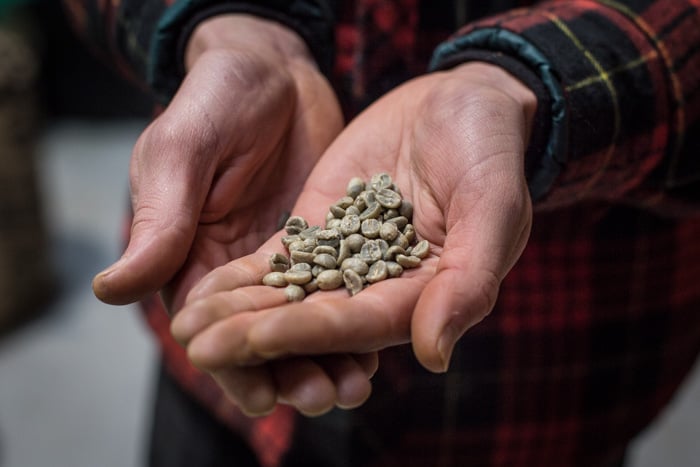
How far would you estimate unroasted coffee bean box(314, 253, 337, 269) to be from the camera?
0.77 metres

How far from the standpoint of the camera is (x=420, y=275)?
2.34ft

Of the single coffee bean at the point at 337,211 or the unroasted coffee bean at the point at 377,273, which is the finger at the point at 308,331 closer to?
the unroasted coffee bean at the point at 377,273

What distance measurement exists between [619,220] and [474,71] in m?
0.31

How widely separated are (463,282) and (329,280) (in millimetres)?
177

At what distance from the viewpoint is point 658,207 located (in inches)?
36.4

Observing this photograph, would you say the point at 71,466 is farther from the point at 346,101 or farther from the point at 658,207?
the point at 658,207

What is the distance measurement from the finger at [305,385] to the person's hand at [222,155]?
0.15 meters

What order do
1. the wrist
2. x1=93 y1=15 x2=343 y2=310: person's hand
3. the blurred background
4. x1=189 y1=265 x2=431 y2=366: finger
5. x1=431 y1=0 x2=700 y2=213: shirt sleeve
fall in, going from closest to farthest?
x1=189 y1=265 x2=431 y2=366: finger → x1=93 y1=15 x2=343 y2=310: person's hand → x1=431 y1=0 x2=700 y2=213: shirt sleeve → the wrist → the blurred background

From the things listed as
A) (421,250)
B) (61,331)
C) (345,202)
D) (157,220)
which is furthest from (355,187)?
(61,331)

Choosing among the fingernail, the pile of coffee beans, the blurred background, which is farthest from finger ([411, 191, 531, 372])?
the blurred background

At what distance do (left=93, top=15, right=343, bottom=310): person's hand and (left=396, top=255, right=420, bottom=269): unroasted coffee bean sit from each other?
0.57 ft

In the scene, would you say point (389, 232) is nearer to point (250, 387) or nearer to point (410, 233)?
point (410, 233)

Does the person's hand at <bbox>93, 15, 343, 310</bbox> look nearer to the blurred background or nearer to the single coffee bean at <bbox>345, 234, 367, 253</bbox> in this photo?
the single coffee bean at <bbox>345, 234, 367, 253</bbox>

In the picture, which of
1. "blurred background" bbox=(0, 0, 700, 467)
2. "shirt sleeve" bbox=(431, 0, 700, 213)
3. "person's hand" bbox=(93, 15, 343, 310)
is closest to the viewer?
"person's hand" bbox=(93, 15, 343, 310)
